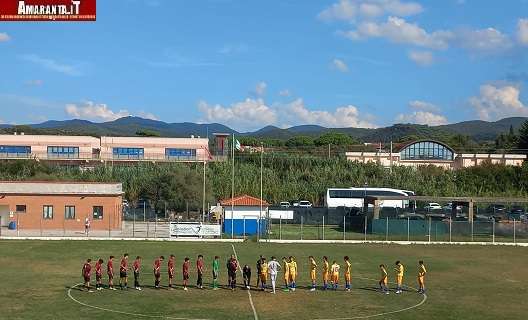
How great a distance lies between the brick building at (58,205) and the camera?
2279 inches

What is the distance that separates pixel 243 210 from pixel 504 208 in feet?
146

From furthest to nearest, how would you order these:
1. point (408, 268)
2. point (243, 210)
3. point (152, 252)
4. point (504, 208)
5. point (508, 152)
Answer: point (508, 152)
point (504, 208)
point (243, 210)
point (152, 252)
point (408, 268)

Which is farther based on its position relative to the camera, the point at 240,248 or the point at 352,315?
the point at 240,248

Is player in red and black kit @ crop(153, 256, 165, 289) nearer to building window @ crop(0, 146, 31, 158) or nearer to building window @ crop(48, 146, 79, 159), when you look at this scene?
building window @ crop(48, 146, 79, 159)

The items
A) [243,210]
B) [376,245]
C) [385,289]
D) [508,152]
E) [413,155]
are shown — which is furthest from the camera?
[508,152]

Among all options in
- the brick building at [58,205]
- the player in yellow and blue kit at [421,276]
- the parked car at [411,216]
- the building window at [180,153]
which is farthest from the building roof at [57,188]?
the building window at [180,153]

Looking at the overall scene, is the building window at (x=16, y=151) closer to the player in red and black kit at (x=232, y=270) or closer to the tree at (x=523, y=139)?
the player in red and black kit at (x=232, y=270)

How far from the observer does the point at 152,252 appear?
4388 centimetres

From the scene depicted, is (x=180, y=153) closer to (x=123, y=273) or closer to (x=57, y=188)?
(x=57, y=188)

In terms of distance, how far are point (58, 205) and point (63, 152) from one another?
54467mm

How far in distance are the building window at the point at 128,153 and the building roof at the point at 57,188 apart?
52062mm

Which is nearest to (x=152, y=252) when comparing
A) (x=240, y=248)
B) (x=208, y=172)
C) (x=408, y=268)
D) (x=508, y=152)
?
(x=240, y=248)

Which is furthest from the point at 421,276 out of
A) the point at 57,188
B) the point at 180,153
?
the point at 180,153

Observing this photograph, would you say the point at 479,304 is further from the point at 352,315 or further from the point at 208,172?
the point at 208,172
